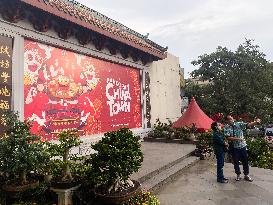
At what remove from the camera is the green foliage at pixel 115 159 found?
5004 mm

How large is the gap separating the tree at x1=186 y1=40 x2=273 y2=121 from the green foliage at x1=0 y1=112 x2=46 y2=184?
54.6 ft

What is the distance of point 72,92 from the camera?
9406mm

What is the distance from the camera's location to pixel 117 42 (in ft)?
36.5

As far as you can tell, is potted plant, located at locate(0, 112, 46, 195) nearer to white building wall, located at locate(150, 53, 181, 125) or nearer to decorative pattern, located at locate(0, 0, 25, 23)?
decorative pattern, located at locate(0, 0, 25, 23)

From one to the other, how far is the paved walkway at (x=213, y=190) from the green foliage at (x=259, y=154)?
3.14m

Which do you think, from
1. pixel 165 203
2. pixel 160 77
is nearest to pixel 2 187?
pixel 165 203

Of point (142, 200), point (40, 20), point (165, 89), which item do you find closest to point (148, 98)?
point (165, 89)

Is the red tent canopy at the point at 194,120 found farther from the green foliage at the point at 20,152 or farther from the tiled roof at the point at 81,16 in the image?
the green foliage at the point at 20,152

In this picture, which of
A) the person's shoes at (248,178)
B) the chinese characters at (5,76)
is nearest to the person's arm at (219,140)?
the person's shoes at (248,178)

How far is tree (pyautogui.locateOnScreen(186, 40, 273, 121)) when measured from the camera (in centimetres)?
1931

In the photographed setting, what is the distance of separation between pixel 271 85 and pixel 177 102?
7917 millimetres

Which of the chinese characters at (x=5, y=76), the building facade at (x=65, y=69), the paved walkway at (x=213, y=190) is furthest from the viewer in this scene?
the building facade at (x=65, y=69)

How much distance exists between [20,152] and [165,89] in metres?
11.4

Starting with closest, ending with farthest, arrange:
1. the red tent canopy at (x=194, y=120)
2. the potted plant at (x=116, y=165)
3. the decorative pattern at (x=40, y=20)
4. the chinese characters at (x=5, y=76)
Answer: the potted plant at (x=116, y=165) < the chinese characters at (x=5, y=76) < the decorative pattern at (x=40, y=20) < the red tent canopy at (x=194, y=120)
